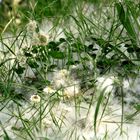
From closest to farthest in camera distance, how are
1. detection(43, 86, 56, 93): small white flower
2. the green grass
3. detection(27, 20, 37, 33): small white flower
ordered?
the green grass, detection(43, 86, 56, 93): small white flower, detection(27, 20, 37, 33): small white flower

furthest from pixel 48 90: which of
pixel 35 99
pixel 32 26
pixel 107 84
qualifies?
pixel 32 26

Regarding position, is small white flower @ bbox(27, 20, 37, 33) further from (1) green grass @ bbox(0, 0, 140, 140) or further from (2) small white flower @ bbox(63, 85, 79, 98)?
(2) small white flower @ bbox(63, 85, 79, 98)

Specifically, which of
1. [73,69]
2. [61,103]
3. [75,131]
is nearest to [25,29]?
[73,69]

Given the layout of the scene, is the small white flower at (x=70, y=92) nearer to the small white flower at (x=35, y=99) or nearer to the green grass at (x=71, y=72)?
the green grass at (x=71, y=72)

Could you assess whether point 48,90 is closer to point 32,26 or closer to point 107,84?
point 107,84

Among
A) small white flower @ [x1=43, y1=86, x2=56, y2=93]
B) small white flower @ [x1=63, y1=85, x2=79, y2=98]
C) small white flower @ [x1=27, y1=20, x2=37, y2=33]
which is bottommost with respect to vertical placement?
small white flower @ [x1=63, y1=85, x2=79, y2=98]

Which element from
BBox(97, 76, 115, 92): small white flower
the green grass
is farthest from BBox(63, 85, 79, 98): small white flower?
BBox(97, 76, 115, 92): small white flower

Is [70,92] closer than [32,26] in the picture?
Yes

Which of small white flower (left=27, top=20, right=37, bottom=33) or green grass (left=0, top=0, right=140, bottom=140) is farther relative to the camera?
small white flower (left=27, top=20, right=37, bottom=33)

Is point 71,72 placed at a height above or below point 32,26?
below

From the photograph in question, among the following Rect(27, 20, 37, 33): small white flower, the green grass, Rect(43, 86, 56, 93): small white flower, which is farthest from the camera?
Rect(27, 20, 37, 33): small white flower

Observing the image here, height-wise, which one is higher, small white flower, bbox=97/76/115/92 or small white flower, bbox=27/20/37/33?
small white flower, bbox=27/20/37/33
